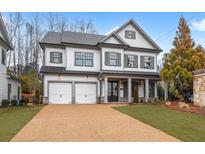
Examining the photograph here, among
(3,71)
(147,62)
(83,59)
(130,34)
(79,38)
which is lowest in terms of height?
(3,71)

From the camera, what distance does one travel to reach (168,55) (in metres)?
21.1

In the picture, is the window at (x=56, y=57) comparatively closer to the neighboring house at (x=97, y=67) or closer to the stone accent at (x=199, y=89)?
the neighboring house at (x=97, y=67)

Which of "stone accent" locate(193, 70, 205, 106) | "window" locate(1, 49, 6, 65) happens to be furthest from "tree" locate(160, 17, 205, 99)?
"window" locate(1, 49, 6, 65)

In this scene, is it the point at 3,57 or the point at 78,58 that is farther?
the point at 78,58

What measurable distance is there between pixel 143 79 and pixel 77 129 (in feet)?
58.2

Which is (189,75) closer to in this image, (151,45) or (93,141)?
(151,45)

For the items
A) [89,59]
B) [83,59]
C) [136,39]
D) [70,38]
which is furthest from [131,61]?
[70,38]

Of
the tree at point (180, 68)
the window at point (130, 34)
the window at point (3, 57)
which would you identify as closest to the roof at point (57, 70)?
the window at point (3, 57)

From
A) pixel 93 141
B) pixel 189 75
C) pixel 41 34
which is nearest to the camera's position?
pixel 93 141

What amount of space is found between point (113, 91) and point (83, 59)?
4.58 m

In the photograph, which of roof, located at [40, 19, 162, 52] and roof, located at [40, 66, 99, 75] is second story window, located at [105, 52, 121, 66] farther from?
roof, located at [40, 66, 99, 75]

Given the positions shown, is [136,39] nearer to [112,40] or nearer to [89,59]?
[112,40]

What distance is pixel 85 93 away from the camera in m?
24.9
